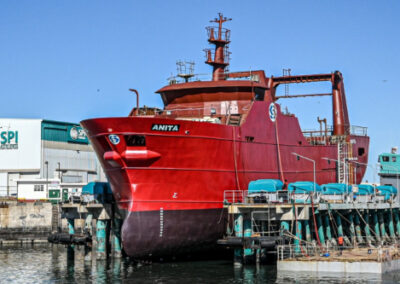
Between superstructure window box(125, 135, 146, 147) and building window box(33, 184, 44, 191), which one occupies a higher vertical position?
superstructure window box(125, 135, 146, 147)

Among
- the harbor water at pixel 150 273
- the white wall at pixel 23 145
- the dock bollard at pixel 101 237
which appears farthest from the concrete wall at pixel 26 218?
the dock bollard at pixel 101 237

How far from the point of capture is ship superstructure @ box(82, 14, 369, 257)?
3728 cm

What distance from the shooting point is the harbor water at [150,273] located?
3322 centimetres

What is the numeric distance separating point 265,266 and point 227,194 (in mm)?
4955

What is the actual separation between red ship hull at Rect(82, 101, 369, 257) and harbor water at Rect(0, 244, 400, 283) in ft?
4.50

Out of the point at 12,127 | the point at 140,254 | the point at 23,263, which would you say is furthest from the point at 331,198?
the point at 12,127

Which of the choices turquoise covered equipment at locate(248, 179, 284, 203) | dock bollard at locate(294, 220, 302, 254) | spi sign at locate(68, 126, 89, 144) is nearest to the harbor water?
dock bollard at locate(294, 220, 302, 254)

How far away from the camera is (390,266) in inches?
1340

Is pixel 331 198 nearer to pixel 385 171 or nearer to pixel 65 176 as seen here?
pixel 385 171

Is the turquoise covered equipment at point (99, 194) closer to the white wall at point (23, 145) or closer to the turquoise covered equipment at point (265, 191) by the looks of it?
the turquoise covered equipment at point (265, 191)

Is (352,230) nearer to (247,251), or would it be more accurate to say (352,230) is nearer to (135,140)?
(247,251)

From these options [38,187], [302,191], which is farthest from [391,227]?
[38,187]

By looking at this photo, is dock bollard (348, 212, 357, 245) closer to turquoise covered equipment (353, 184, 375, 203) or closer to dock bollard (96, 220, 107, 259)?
turquoise covered equipment (353, 184, 375, 203)

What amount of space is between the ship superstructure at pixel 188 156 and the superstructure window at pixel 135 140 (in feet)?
0.17
